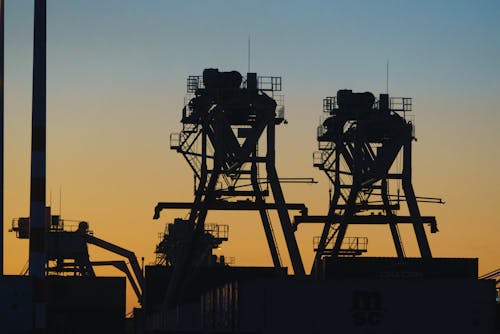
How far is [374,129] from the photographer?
11256 cm

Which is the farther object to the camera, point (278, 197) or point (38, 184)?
point (278, 197)

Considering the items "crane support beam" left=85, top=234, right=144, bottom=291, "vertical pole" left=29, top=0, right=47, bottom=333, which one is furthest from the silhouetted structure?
"vertical pole" left=29, top=0, right=47, bottom=333

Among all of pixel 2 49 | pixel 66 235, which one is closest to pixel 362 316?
pixel 2 49

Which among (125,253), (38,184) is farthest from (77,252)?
(38,184)

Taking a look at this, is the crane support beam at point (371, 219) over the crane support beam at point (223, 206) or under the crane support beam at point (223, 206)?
under

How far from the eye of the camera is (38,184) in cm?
6944

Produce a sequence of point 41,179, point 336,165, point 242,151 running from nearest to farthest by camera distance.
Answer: point 41,179 → point 242,151 → point 336,165

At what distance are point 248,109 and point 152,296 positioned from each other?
20997 mm

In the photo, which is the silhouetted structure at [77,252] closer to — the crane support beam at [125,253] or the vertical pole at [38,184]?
the crane support beam at [125,253]

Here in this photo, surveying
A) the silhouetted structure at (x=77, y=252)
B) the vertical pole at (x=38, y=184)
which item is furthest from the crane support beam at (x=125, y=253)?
the vertical pole at (x=38, y=184)

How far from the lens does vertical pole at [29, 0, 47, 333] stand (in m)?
69.1

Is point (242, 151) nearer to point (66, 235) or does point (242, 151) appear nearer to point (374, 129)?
point (374, 129)

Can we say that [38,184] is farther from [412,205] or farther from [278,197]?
Answer: [412,205]

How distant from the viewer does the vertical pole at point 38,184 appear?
69.1 meters
